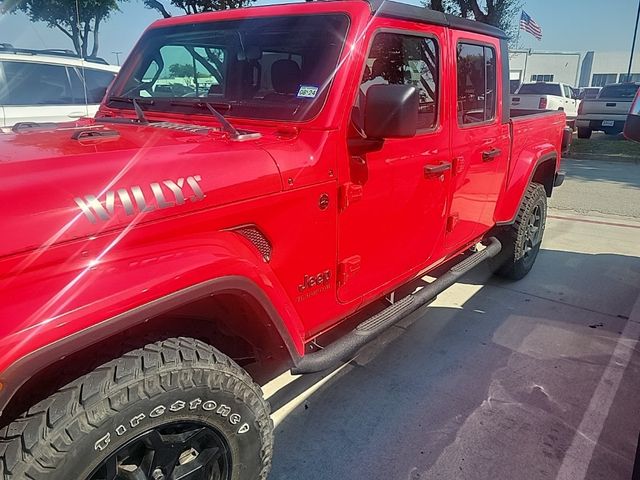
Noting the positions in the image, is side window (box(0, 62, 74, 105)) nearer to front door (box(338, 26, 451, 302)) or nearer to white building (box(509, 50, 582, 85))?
front door (box(338, 26, 451, 302))

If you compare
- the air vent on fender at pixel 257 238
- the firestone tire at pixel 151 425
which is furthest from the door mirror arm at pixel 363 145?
the firestone tire at pixel 151 425

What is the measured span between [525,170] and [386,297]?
183cm

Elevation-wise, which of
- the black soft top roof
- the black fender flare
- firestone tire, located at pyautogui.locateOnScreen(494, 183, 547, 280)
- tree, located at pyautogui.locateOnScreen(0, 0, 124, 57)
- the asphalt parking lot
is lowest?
the asphalt parking lot

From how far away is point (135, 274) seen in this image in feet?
4.72

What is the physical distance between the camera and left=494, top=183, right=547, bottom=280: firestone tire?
417 cm

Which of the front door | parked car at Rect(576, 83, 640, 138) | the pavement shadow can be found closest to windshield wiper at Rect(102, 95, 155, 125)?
the front door

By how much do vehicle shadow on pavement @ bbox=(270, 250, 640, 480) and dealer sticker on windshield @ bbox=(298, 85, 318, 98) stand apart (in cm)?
150

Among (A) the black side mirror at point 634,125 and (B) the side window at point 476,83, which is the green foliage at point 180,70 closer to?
(B) the side window at point 476,83

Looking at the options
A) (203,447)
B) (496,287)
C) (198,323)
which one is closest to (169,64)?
(198,323)

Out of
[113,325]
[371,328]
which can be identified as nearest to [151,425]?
[113,325]

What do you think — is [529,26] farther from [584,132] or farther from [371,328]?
[371,328]

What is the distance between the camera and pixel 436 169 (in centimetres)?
271

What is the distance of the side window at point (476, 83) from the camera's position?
3004 mm

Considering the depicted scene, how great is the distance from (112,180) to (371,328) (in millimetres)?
1516
